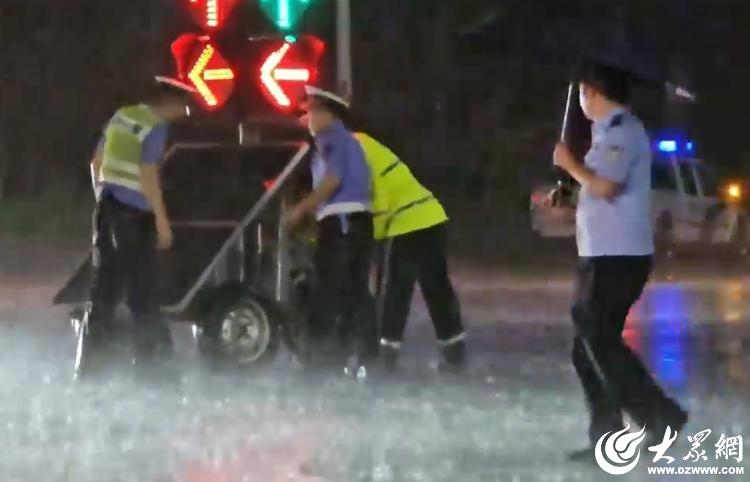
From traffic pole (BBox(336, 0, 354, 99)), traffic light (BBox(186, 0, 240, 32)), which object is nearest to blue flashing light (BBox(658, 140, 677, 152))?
traffic pole (BBox(336, 0, 354, 99))

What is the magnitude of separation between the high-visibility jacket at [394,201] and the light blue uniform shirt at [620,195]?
2.50m

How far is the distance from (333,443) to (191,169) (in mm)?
3403

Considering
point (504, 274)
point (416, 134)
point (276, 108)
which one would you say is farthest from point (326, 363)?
point (416, 134)

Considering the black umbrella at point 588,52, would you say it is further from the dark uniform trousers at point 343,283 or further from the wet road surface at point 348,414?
the dark uniform trousers at point 343,283

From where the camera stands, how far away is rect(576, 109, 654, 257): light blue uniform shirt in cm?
659

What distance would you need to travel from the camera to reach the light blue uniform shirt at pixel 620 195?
659 centimetres

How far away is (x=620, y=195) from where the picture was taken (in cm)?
661

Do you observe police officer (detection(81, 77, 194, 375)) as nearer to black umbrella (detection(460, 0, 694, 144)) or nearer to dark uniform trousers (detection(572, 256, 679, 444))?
A: black umbrella (detection(460, 0, 694, 144))

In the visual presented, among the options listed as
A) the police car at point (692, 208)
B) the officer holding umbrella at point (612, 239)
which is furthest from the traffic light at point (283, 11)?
the police car at point (692, 208)

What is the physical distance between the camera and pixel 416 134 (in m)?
30.2

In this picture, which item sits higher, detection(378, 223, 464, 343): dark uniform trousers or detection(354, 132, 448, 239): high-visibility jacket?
detection(354, 132, 448, 239): high-visibility jacket

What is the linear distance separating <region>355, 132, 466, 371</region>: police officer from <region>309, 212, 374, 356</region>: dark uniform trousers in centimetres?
15

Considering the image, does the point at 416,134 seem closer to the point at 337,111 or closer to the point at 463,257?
the point at 463,257

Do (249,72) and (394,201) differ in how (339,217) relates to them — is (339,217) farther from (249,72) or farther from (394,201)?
(249,72)
